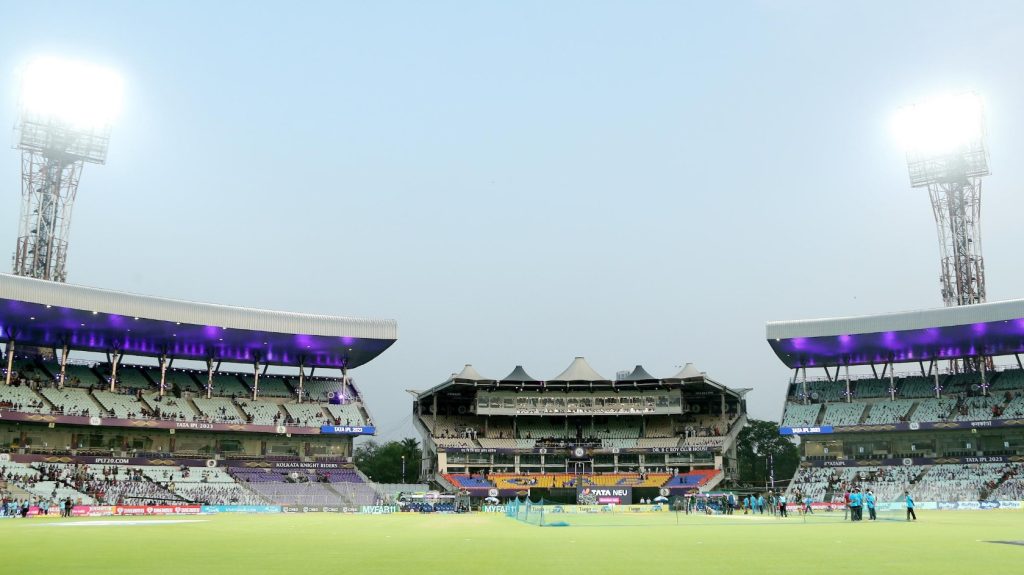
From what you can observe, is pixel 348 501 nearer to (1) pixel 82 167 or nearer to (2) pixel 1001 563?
(1) pixel 82 167

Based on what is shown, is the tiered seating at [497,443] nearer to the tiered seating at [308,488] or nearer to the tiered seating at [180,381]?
the tiered seating at [308,488]

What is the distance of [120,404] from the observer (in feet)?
281

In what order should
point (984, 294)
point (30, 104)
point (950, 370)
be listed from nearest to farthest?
point (30, 104), point (984, 294), point (950, 370)

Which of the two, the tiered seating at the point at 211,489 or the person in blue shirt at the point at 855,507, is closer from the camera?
the person in blue shirt at the point at 855,507

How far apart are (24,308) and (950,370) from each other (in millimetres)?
95541

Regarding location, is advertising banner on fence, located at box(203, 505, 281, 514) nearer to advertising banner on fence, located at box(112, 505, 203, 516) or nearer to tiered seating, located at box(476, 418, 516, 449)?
advertising banner on fence, located at box(112, 505, 203, 516)

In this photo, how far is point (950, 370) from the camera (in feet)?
322

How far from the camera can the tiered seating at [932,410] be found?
89.1 metres

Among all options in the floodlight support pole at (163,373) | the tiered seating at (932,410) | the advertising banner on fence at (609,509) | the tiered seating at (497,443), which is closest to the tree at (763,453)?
the tiered seating at (932,410)

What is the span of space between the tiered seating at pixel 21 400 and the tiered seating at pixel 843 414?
78.9 m

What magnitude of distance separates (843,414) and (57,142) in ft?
282

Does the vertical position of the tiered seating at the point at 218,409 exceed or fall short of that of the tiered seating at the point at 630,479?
it exceeds it

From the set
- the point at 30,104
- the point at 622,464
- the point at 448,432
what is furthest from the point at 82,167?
the point at 622,464

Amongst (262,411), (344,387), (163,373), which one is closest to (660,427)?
(344,387)
